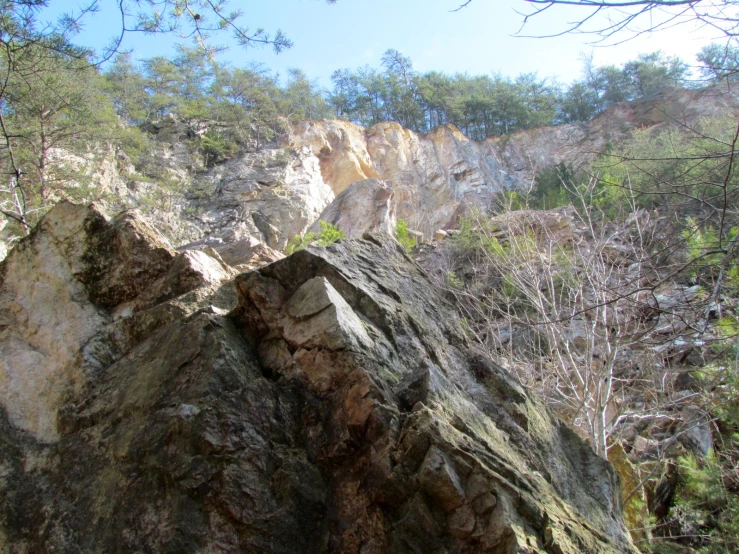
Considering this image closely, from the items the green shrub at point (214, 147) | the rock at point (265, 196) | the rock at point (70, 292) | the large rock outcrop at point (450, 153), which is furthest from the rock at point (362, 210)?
Result: the rock at point (70, 292)

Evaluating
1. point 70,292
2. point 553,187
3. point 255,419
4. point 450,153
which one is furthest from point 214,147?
point 255,419

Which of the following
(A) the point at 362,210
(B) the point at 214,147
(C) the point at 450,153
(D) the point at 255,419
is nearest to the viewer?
(D) the point at 255,419

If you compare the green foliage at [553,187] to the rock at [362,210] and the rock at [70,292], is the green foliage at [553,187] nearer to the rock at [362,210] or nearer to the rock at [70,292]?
the rock at [362,210]

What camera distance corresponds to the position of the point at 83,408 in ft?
11.5

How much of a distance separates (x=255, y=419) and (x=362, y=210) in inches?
551

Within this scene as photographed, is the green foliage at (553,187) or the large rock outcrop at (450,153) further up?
the large rock outcrop at (450,153)

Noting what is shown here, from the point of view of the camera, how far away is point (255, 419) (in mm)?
3068

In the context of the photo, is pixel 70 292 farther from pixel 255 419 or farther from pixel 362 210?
pixel 362 210

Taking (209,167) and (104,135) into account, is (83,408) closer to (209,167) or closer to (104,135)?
(104,135)

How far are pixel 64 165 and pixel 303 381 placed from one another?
14.3 meters

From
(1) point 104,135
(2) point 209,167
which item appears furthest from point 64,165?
(2) point 209,167

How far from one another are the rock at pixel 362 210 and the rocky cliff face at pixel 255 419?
11757 millimetres

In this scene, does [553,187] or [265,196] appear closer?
[265,196]

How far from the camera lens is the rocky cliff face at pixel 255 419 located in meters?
2.64
